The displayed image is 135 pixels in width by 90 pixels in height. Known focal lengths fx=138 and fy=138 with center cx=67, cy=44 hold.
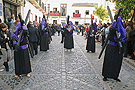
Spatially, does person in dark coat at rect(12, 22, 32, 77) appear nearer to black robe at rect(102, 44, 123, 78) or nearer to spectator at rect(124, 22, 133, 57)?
black robe at rect(102, 44, 123, 78)

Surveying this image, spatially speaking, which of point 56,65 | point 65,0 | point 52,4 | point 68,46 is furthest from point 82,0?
point 56,65

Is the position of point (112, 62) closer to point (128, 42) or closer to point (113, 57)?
point (113, 57)

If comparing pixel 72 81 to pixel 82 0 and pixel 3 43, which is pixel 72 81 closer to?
pixel 3 43

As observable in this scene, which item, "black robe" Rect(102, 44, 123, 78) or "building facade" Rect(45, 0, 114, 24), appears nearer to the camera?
"black robe" Rect(102, 44, 123, 78)

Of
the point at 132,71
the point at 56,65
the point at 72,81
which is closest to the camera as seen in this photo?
the point at 72,81

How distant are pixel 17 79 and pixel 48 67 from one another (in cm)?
152

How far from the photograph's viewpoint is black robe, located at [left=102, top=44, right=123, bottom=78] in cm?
432

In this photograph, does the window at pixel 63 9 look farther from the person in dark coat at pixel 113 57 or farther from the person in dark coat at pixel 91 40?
the person in dark coat at pixel 113 57

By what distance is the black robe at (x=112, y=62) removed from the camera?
432 centimetres

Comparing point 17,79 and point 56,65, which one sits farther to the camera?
point 56,65

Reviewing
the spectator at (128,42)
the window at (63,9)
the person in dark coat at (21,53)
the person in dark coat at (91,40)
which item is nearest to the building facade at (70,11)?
the window at (63,9)

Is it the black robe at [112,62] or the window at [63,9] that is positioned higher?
the window at [63,9]

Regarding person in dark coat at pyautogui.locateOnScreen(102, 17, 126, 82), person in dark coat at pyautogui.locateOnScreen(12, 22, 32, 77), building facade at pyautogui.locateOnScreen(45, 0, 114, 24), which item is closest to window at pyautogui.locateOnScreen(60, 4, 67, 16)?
building facade at pyautogui.locateOnScreen(45, 0, 114, 24)

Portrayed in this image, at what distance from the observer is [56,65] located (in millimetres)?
6102
